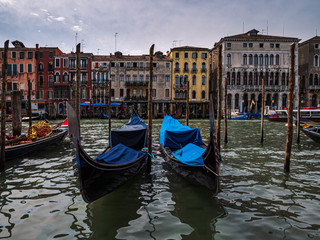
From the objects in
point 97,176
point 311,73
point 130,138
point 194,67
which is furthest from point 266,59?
point 97,176

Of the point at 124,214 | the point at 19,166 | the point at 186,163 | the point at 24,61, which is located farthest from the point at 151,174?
the point at 24,61

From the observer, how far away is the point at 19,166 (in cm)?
729

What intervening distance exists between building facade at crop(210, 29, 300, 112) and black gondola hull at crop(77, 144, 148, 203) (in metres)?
31.0

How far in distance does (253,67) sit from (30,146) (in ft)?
104

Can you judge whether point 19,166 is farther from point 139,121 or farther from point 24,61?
point 24,61

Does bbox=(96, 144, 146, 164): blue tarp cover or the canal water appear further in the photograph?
bbox=(96, 144, 146, 164): blue tarp cover

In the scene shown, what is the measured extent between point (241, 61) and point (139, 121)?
27207 mm

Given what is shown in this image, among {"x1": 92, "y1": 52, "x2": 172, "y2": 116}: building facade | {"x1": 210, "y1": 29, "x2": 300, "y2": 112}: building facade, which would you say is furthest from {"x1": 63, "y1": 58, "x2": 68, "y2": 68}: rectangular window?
{"x1": 210, "y1": 29, "x2": 300, "y2": 112}: building facade

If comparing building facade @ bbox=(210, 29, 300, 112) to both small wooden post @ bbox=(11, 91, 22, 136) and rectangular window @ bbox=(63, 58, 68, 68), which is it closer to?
rectangular window @ bbox=(63, 58, 68, 68)

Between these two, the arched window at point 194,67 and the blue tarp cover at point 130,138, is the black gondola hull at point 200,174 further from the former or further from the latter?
the arched window at point 194,67

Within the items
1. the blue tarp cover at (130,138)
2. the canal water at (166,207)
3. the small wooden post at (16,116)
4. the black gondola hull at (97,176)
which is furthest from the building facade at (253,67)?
the black gondola hull at (97,176)

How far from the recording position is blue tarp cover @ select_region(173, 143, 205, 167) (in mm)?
5088

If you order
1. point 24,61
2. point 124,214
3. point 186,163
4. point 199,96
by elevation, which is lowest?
point 124,214

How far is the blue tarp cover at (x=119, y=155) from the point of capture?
5.30m
